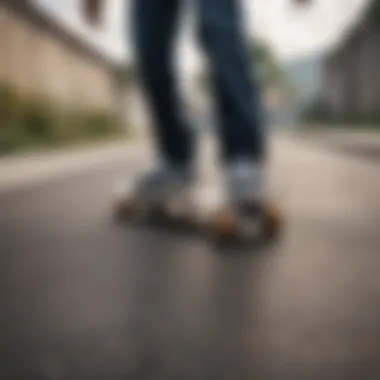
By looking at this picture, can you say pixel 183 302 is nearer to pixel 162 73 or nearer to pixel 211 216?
pixel 211 216

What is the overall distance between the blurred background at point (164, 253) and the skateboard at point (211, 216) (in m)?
0.05

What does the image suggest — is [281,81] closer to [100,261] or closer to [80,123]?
[100,261]

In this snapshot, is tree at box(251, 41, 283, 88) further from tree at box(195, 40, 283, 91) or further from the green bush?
the green bush

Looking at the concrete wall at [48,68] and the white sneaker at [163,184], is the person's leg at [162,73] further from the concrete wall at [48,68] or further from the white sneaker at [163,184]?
the concrete wall at [48,68]

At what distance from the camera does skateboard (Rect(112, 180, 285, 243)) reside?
1.48 m

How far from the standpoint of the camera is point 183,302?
3.43 ft

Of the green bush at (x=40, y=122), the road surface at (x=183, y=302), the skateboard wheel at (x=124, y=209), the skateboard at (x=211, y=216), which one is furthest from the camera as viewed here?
the green bush at (x=40, y=122)

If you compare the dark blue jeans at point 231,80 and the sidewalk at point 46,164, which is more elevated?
the dark blue jeans at point 231,80

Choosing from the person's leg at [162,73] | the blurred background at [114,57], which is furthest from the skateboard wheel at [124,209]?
the blurred background at [114,57]

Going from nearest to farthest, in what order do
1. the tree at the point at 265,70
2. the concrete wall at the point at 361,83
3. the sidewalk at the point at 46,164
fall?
the tree at the point at 265,70 → the sidewalk at the point at 46,164 → the concrete wall at the point at 361,83

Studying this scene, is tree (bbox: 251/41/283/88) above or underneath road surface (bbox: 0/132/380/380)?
above

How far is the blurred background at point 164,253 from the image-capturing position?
823mm

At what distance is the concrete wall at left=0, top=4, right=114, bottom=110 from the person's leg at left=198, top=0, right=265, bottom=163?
0.49 metres

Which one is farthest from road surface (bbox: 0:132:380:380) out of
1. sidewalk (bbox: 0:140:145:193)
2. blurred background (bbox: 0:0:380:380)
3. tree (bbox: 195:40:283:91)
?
sidewalk (bbox: 0:140:145:193)
